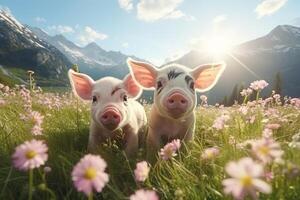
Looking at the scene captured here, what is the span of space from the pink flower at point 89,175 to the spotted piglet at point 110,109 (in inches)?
148

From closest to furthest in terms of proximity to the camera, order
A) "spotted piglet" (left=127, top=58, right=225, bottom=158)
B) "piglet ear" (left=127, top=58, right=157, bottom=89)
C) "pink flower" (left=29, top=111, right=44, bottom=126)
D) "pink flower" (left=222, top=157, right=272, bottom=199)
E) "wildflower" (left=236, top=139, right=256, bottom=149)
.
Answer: "pink flower" (left=222, top=157, right=272, bottom=199)
"wildflower" (left=236, top=139, right=256, bottom=149)
"pink flower" (left=29, top=111, right=44, bottom=126)
"spotted piglet" (left=127, top=58, right=225, bottom=158)
"piglet ear" (left=127, top=58, right=157, bottom=89)

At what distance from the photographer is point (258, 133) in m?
5.21

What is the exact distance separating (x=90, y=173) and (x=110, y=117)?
378 centimetres

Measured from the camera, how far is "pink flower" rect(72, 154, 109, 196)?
1.88 meters

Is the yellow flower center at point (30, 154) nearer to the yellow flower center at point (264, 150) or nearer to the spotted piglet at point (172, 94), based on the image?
the yellow flower center at point (264, 150)

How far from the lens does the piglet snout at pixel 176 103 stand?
5.68m

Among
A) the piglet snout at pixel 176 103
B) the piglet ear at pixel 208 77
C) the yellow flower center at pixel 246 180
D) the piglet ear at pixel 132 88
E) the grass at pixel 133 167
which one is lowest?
the grass at pixel 133 167

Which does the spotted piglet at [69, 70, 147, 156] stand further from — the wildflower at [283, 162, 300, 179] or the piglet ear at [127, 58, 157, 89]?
the wildflower at [283, 162, 300, 179]

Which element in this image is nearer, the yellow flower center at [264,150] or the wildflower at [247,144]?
the yellow flower center at [264,150]

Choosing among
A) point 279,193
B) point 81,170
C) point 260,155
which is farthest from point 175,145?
point 81,170

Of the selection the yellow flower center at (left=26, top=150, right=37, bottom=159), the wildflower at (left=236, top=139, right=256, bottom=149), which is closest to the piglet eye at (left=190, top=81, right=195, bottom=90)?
the wildflower at (left=236, top=139, right=256, bottom=149)

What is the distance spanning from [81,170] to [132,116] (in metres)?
4.78

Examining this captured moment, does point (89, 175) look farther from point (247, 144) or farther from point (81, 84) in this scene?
point (81, 84)

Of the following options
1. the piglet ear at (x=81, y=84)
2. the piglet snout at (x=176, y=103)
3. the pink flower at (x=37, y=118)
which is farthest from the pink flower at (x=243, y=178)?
the piglet ear at (x=81, y=84)
